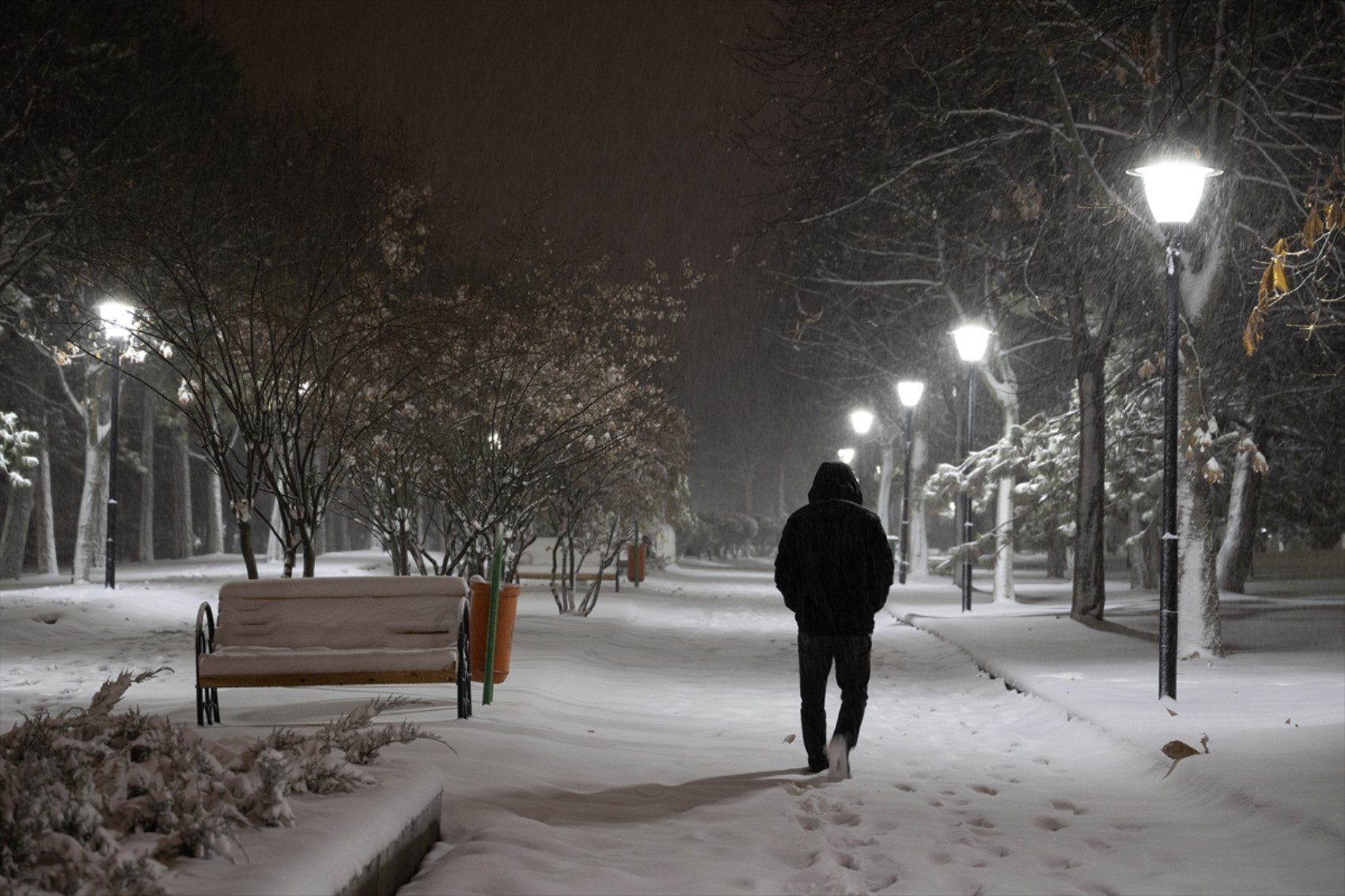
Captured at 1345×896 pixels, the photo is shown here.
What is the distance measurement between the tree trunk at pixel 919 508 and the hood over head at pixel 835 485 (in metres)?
30.3

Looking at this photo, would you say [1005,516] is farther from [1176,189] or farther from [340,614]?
[340,614]

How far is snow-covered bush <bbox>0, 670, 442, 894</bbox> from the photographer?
12.5 feet

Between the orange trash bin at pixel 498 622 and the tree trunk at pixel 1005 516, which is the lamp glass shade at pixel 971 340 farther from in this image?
the orange trash bin at pixel 498 622

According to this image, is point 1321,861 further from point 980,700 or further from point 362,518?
point 362,518

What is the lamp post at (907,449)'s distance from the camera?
94.6ft

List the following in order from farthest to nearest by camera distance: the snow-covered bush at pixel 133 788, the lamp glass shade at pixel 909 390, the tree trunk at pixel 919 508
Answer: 1. the tree trunk at pixel 919 508
2. the lamp glass shade at pixel 909 390
3. the snow-covered bush at pixel 133 788

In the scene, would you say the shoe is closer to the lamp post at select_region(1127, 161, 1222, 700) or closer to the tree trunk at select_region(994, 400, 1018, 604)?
the lamp post at select_region(1127, 161, 1222, 700)

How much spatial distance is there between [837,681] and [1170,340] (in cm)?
522

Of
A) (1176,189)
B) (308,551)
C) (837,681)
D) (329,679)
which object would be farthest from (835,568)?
(308,551)

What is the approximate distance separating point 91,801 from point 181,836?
0.29 meters

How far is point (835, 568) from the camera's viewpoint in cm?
826

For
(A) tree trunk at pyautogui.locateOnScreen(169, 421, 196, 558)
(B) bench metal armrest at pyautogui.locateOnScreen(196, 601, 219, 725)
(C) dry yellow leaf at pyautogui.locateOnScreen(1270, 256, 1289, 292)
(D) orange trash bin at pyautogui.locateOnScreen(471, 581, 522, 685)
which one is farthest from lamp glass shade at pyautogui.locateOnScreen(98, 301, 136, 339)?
(A) tree trunk at pyautogui.locateOnScreen(169, 421, 196, 558)

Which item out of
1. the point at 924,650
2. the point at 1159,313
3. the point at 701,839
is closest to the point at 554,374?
the point at 924,650

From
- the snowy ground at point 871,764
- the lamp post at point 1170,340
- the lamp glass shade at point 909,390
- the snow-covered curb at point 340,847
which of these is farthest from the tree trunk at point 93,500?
the snow-covered curb at point 340,847
